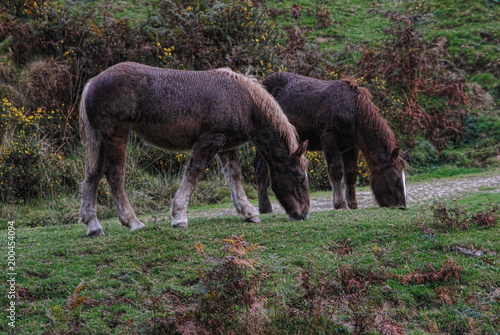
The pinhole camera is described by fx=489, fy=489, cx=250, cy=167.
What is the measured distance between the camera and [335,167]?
368 inches

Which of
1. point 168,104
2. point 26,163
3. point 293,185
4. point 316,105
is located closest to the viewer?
point 168,104

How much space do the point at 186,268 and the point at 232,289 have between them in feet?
3.57

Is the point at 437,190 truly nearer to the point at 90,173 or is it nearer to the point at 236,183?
the point at 236,183

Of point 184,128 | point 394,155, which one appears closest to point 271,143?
point 184,128

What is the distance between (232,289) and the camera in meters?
4.70

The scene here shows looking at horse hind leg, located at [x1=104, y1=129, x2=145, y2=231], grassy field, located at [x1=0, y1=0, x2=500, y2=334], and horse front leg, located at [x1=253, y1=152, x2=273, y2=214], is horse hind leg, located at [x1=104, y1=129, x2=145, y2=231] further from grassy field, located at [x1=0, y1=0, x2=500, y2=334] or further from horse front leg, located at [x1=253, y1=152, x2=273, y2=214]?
horse front leg, located at [x1=253, y1=152, x2=273, y2=214]

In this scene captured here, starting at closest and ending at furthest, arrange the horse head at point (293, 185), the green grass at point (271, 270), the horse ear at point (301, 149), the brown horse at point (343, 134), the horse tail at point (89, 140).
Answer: the green grass at point (271, 270)
the horse tail at point (89, 140)
the horse ear at point (301, 149)
the horse head at point (293, 185)
the brown horse at point (343, 134)

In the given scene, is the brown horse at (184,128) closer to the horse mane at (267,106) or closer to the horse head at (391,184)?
the horse mane at (267,106)

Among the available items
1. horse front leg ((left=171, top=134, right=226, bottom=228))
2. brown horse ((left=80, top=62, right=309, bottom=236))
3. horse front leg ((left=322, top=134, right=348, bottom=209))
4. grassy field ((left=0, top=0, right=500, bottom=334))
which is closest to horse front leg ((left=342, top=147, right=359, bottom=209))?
horse front leg ((left=322, top=134, right=348, bottom=209))

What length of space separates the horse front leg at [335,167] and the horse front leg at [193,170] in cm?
295

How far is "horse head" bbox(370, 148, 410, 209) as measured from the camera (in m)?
8.91

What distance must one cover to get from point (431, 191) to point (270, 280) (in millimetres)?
8182

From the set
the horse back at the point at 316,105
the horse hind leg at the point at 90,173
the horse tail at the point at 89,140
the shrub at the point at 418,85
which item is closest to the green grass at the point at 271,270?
the horse hind leg at the point at 90,173

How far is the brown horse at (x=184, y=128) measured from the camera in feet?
22.1
